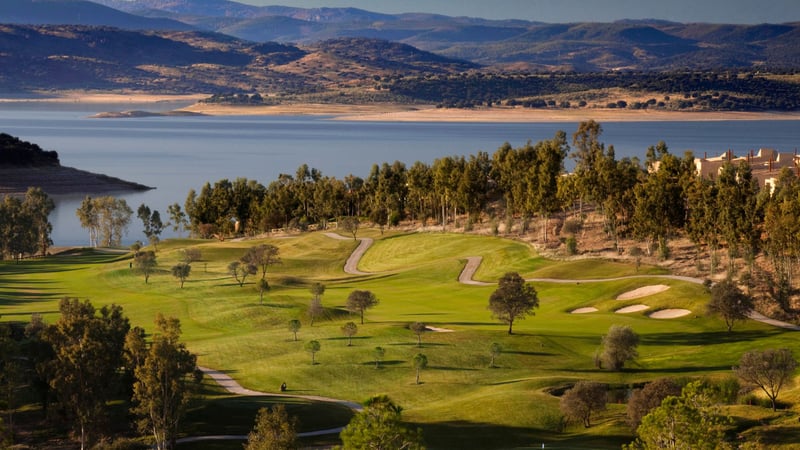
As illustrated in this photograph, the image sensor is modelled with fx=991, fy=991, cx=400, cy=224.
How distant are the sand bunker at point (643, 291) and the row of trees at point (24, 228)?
3016 inches

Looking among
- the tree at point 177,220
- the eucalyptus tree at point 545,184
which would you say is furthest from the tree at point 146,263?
the tree at point 177,220

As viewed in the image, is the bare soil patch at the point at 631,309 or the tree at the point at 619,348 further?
the bare soil patch at the point at 631,309

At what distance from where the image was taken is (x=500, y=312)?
6425 centimetres

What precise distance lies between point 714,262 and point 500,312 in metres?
25.5

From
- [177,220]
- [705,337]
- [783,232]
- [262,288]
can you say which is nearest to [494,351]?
[705,337]

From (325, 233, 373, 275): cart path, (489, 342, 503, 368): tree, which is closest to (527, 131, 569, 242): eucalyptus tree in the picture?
(325, 233, 373, 275): cart path

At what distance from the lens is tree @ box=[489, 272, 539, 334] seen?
64.2 m

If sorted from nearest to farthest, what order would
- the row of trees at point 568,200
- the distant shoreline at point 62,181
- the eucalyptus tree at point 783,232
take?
the eucalyptus tree at point 783,232 < the row of trees at point 568,200 < the distant shoreline at point 62,181

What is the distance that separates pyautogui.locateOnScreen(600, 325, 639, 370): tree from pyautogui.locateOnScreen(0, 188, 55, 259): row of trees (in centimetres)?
8610

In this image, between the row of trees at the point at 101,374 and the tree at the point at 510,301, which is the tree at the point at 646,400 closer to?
the row of trees at the point at 101,374

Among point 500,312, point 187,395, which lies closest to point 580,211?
point 500,312

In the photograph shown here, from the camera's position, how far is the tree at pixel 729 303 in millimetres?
64625

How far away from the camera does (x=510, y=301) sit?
64500mm

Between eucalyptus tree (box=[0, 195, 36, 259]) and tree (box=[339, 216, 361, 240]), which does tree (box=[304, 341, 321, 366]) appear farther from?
eucalyptus tree (box=[0, 195, 36, 259])
